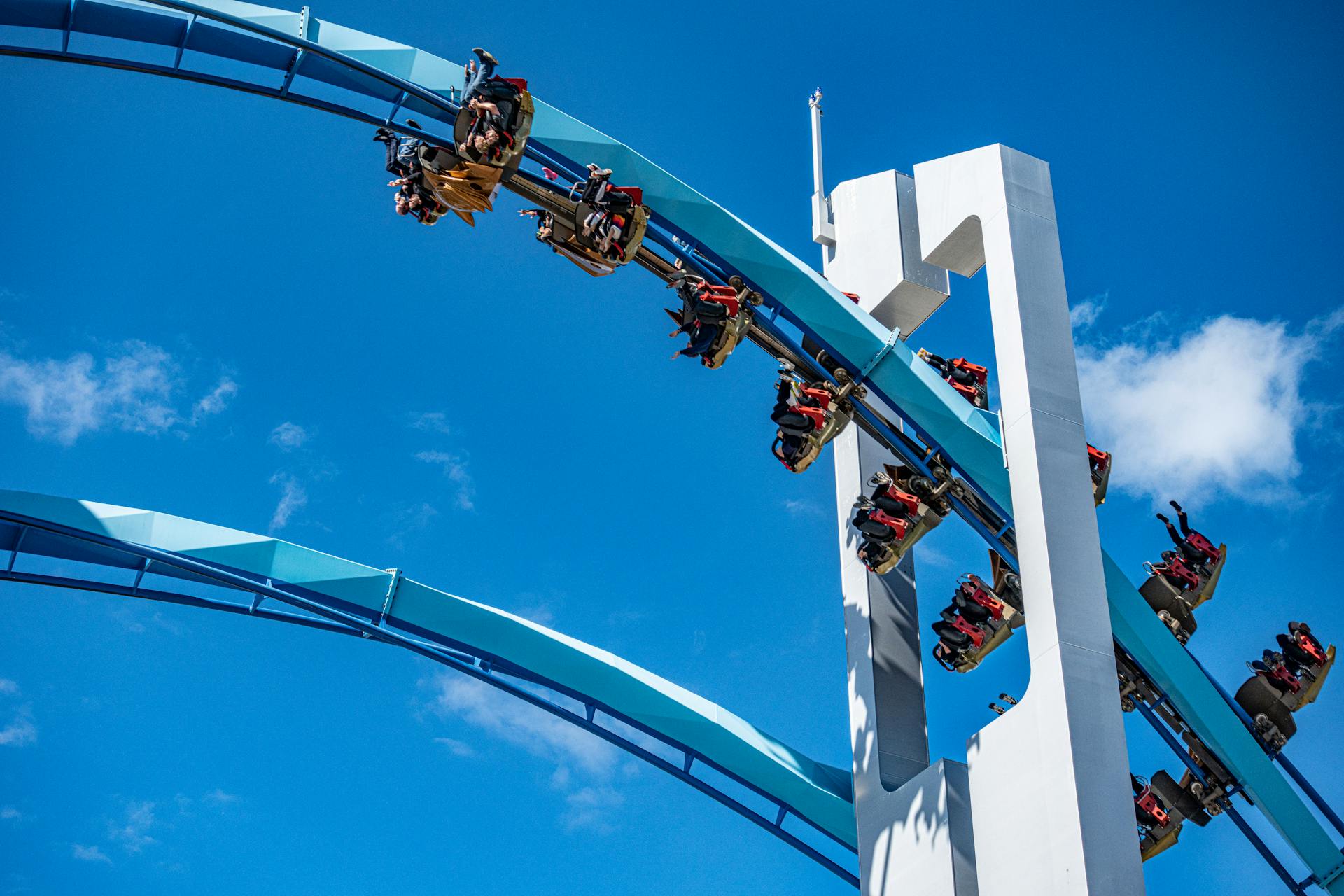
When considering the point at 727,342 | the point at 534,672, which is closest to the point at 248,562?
the point at 534,672

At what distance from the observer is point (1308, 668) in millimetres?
18484

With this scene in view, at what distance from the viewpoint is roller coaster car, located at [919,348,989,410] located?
18750 millimetres

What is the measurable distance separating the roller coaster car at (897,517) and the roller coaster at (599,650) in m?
0.17

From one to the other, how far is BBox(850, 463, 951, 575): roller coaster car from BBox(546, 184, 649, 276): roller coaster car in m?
3.87

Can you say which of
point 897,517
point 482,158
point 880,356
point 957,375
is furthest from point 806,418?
point 482,158

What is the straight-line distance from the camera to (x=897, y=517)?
17.8 m

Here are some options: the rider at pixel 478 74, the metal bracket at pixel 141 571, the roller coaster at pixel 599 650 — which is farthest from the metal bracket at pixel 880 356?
the metal bracket at pixel 141 571

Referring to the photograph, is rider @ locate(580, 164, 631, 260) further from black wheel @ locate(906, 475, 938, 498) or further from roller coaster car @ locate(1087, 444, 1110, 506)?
roller coaster car @ locate(1087, 444, 1110, 506)

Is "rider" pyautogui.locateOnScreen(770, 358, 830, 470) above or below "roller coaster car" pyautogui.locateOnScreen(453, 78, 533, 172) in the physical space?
below

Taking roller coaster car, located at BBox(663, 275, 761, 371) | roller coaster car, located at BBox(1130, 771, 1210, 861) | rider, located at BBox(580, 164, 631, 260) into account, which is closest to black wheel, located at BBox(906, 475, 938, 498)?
roller coaster car, located at BBox(663, 275, 761, 371)

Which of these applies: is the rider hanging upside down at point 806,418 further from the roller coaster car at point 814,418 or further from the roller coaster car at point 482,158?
the roller coaster car at point 482,158

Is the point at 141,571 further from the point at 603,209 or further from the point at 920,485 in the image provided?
the point at 920,485

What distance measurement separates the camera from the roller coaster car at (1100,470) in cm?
1736

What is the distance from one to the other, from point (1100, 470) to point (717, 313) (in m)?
4.43
